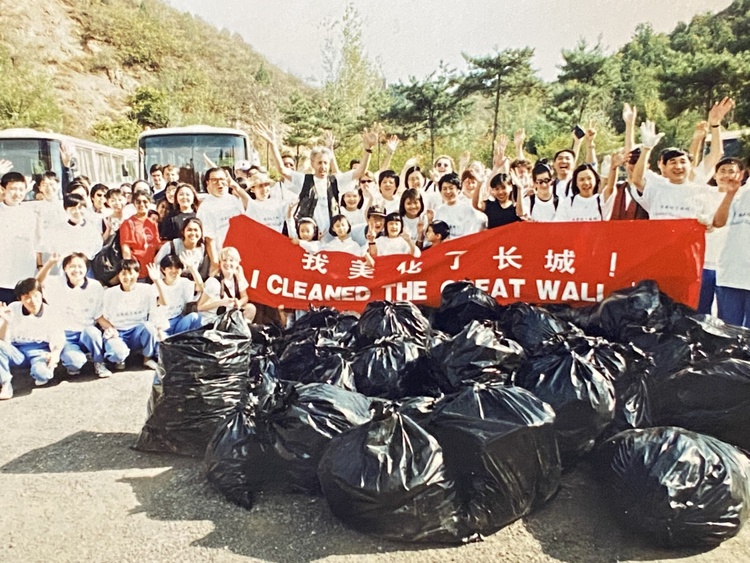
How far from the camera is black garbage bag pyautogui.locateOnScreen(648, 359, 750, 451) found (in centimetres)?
272

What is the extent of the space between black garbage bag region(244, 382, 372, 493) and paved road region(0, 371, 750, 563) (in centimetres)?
10

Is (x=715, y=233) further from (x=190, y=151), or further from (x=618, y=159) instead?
(x=190, y=151)

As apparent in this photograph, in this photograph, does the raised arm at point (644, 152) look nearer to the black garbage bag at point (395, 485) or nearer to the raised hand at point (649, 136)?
the raised hand at point (649, 136)

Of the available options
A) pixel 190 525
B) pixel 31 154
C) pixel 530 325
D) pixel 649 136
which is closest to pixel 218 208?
pixel 530 325

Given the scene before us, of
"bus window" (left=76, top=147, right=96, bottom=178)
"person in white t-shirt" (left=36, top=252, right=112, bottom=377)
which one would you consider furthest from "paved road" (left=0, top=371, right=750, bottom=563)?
"bus window" (left=76, top=147, right=96, bottom=178)

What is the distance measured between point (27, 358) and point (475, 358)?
11.2 feet

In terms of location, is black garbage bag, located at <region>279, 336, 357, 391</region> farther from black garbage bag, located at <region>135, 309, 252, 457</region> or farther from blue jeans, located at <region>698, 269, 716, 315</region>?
blue jeans, located at <region>698, 269, 716, 315</region>

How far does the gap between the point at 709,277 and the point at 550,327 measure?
6.20 ft

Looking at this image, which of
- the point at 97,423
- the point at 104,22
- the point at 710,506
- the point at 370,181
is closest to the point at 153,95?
the point at 104,22

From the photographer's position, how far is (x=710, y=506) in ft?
7.38

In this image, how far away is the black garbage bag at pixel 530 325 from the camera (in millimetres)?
3453

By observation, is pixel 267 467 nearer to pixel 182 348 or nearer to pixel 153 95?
pixel 182 348

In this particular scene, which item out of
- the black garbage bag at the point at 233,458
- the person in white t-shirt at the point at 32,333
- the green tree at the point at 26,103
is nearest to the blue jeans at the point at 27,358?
the person in white t-shirt at the point at 32,333

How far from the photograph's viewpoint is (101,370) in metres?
4.49
